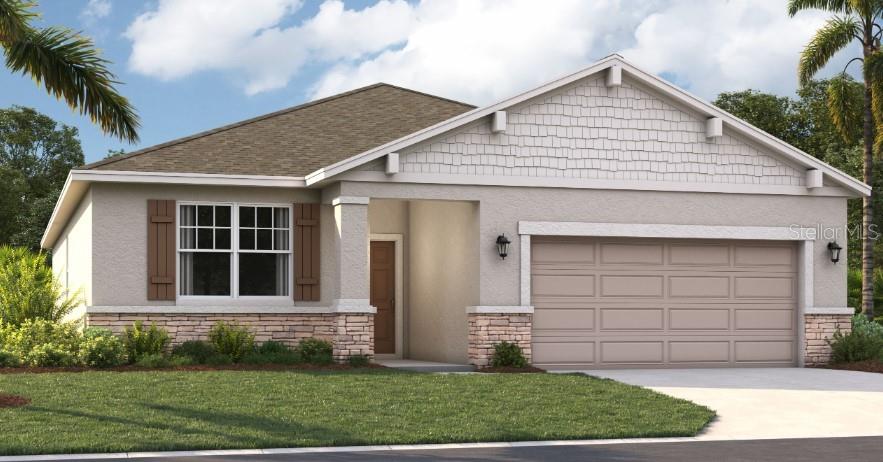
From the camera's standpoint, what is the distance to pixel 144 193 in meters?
19.2

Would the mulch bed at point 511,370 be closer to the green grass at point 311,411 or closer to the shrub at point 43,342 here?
the green grass at point 311,411

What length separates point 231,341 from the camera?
61.0 feet

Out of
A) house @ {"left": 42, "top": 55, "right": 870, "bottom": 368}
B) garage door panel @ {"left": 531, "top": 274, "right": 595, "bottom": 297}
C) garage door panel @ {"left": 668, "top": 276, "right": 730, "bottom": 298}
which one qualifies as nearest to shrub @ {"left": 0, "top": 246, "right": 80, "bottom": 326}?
house @ {"left": 42, "top": 55, "right": 870, "bottom": 368}

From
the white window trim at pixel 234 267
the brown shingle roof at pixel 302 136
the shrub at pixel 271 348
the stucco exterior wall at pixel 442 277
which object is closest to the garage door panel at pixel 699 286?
the stucco exterior wall at pixel 442 277

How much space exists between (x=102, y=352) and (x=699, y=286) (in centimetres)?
1020

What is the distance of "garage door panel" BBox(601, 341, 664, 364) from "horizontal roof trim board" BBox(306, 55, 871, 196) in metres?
4.09

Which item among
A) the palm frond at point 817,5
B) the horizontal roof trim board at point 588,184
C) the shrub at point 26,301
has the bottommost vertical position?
the shrub at point 26,301

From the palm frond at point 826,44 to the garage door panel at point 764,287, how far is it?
8740 millimetres

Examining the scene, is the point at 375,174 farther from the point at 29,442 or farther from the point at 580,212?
the point at 29,442

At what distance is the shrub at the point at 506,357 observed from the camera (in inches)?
736

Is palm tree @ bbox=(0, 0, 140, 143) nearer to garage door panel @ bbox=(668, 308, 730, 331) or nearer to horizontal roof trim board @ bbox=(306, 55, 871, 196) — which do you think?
horizontal roof trim board @ bbox=(306, 55, 871, 196)

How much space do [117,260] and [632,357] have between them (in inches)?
353

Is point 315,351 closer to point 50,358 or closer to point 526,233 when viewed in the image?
point 526,233

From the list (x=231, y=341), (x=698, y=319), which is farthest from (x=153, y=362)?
(x=698, y=319)
